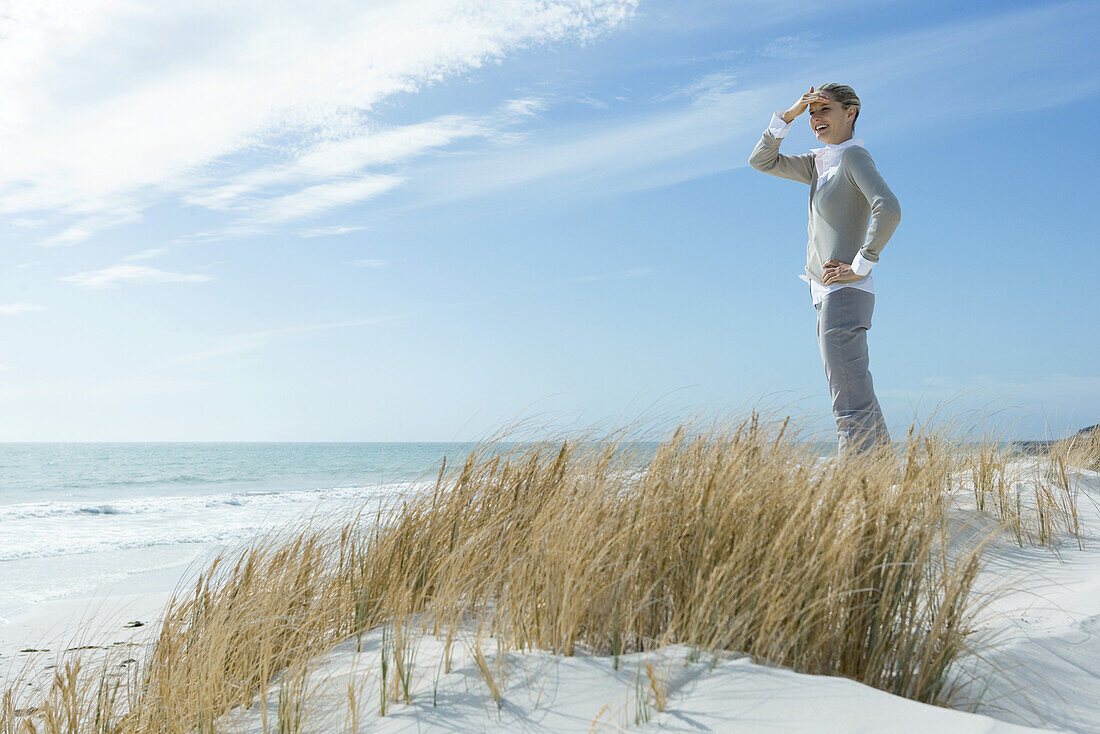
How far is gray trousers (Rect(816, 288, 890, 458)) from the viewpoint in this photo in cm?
423

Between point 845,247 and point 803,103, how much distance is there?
899 millimetres

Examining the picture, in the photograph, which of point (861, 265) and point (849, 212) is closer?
point (861, 265)

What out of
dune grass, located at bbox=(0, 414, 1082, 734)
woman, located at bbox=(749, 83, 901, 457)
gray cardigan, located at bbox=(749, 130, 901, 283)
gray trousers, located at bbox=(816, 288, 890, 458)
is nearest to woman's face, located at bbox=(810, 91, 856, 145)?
woman, located at bbox=(749, 83, 901, 457)

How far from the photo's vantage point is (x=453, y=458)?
3.46 metres

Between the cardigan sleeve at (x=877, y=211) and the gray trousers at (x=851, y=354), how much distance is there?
0.92ft

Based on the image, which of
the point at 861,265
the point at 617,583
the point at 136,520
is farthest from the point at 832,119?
the point at 136,520

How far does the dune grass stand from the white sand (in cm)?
6

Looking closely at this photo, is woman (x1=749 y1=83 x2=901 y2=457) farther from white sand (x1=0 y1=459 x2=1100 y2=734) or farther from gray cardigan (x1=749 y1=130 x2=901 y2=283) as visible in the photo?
white sand (x1=0 y1=459 x2=1100 y2=734)

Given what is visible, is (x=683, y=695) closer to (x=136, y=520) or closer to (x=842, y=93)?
(x=842, y=93)

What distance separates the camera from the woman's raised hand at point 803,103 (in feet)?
14.4

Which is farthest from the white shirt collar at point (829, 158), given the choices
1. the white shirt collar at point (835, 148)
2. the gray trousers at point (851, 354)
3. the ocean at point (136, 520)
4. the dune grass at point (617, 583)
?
the ocean at point (136, 520)

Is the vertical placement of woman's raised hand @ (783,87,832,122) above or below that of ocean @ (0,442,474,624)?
above

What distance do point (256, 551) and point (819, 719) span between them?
8.10ft

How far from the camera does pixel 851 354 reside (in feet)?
14.0
